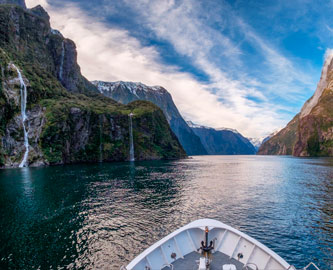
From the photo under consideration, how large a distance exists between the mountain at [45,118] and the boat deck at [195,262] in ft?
352

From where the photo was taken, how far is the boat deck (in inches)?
463

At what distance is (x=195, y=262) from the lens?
12180 mm

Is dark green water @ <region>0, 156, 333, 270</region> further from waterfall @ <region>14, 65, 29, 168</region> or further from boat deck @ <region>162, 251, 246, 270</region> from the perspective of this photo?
waterfall @ <region>14, 65, 29, 168</region>

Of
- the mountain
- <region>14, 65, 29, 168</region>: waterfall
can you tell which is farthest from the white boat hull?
<region>14, 65, 29, 168</region>: waterfall

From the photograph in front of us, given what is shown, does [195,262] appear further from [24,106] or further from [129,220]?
[24,106]

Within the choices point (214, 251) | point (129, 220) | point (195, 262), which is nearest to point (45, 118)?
point (129, 220)

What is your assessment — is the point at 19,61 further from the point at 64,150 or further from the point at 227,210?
the point at 227,210

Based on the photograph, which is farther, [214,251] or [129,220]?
[129,220]

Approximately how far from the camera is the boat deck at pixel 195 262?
38.6 ft

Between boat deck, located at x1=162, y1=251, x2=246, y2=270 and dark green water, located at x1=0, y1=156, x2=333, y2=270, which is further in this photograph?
dark green water, located at x1=0, y1=156, x2=333, y2=270

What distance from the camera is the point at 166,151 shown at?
190625 mm

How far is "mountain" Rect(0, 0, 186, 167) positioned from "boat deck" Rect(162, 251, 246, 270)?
10742cm

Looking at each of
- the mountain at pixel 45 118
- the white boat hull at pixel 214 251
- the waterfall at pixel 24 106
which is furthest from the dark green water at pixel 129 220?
the mountain at pixel 45 118

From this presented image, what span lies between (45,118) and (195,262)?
421ft
